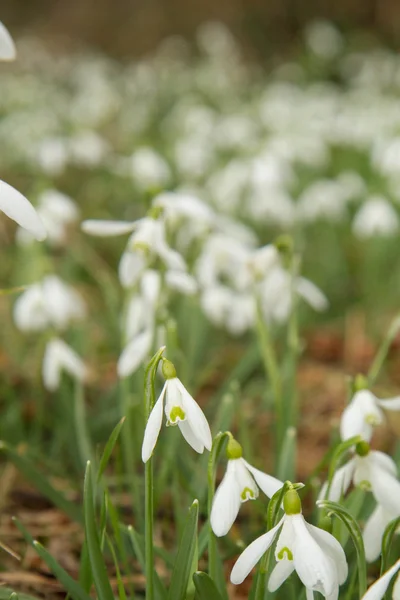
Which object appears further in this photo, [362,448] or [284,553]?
[362,448]

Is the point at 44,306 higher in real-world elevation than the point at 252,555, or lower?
lower

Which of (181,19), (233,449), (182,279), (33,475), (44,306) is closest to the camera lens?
(233,449)

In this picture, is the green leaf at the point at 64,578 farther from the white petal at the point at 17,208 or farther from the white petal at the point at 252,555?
the white petal at the point at 17,208

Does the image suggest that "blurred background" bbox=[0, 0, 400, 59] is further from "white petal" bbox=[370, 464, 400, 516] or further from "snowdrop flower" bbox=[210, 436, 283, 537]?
"snowdrop flower" bbox=[210, 436, 283, 537]

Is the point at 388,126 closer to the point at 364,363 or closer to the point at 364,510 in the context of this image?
the point at 364,363

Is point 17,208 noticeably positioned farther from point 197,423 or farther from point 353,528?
point 353,528

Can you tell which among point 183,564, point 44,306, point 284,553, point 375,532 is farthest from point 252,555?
point 44,306

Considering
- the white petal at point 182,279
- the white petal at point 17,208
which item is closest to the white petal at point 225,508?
the white petal at point 17,208
